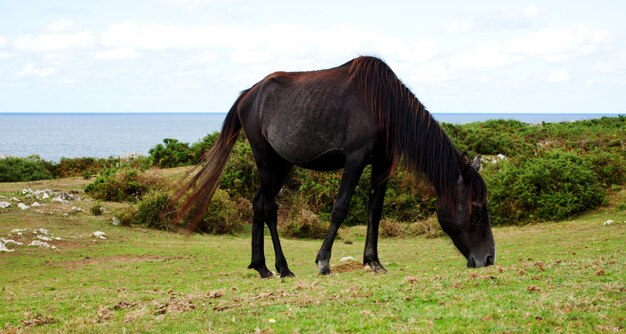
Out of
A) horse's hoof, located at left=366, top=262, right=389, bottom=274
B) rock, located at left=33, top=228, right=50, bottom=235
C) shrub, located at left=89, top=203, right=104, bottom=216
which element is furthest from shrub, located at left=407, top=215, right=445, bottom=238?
rock, located at left=33, top=228, right=50, bottom=235

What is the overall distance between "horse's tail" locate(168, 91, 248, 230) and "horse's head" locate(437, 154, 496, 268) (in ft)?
12.2

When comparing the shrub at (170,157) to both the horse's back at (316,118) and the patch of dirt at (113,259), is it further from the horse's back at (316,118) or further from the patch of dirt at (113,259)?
the horse's back at (316,118)

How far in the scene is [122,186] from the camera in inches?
751

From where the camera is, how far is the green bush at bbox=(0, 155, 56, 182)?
76.0 feet

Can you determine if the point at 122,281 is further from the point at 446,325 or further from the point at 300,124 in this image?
the point at 446,325

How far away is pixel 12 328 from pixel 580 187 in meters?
14.2

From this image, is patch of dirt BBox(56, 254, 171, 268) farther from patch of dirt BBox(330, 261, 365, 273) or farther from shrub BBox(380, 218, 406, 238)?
shrub BBox(380, 218, 406, 238)

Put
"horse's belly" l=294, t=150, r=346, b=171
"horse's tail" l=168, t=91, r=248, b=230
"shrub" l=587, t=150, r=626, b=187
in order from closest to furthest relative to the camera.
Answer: "horse's belly" l=294, t=150, r=346, b=171
"horse's tail" l=168, t=91, r=248, b=230
"shrub" l=587, t=150, r=626, b=187

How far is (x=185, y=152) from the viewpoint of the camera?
24281 mm

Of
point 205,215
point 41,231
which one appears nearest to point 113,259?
point 41,231

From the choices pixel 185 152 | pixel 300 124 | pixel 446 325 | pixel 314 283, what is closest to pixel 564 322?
pixel 446 325

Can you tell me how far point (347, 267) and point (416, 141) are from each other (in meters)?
2.59

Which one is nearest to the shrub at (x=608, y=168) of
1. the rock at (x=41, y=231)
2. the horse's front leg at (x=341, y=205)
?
the horse's front leg at (x=341, y=205)

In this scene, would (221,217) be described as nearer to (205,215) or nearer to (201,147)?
(205,215)
